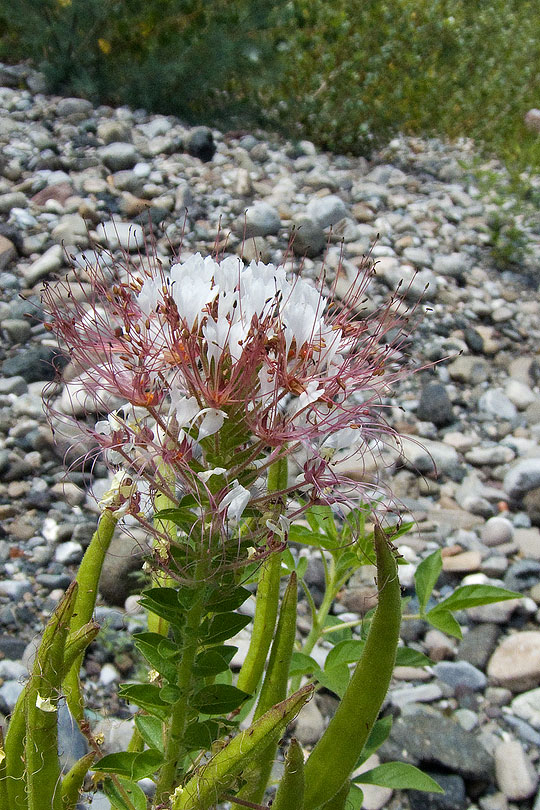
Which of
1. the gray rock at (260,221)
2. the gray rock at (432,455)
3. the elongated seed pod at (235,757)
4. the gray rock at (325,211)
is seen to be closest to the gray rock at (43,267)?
the gray rock at (260,221)

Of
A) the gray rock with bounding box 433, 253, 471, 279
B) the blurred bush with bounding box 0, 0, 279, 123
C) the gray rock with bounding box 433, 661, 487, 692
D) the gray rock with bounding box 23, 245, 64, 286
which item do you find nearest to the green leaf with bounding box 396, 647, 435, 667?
the gray rock with bounding box 433, 661, 487, 692

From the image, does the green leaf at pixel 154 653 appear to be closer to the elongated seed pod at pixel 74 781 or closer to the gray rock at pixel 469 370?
the elongated seed pod at pixel 74 781

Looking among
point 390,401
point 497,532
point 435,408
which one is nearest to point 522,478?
point 497,532

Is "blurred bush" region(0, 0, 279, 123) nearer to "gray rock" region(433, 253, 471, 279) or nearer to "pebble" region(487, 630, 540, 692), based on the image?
"gray rock" region(433, 253, 471, 279)

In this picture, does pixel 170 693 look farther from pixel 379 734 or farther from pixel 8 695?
pixel 8 695

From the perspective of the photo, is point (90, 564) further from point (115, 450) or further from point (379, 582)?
point (379, 582)

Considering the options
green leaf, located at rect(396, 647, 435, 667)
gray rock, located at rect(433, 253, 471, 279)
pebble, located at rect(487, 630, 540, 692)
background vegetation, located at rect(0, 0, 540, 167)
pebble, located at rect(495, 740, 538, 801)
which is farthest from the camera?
background vegetation, located at rect(0, 0, 540, 167)
